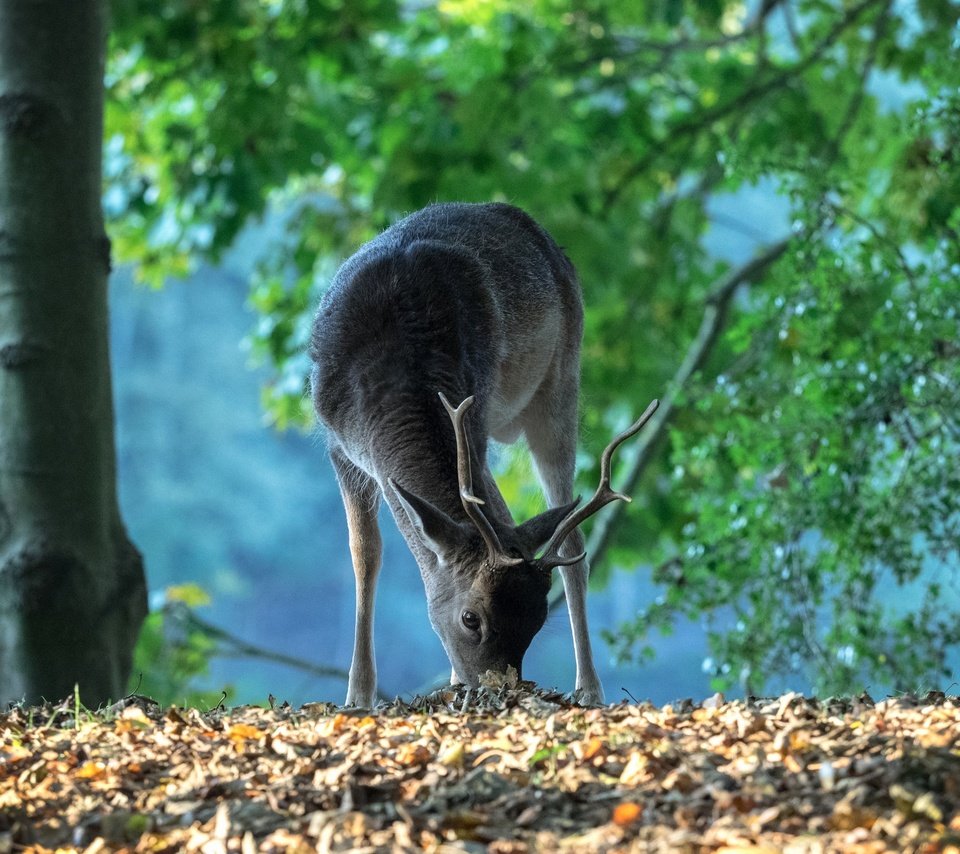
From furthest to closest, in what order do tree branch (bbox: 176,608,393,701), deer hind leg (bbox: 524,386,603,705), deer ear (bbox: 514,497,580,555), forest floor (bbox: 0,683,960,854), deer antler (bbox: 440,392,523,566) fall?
tree branch (bbox: 176,608,393,701), deer hind leg (bbox: 524,386,603,705), deer ear (bbox: 514,497,580,555), deer antler (bbox: 440,392,523,566), forest floor (bbox: 0,683,960,854)

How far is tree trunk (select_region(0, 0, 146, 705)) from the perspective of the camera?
6.61 metres

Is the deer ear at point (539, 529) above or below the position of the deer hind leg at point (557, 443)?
below

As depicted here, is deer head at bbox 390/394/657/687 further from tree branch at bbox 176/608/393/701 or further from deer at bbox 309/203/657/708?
tree branch at bbox 176/608/393/701

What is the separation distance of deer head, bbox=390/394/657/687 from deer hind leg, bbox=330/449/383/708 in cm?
82

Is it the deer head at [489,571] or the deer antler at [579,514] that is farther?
the deer head at [489,571]

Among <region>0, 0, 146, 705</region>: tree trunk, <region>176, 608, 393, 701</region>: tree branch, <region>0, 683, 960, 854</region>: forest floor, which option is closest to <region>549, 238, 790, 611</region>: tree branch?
<region>176, 608, 393, 701</region>: tree branch

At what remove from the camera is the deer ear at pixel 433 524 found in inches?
225

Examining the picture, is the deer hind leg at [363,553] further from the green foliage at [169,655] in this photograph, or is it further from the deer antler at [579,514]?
the green foliage at [169,655]

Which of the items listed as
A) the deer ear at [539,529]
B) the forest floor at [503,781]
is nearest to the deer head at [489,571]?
the deer ear at [539,529]

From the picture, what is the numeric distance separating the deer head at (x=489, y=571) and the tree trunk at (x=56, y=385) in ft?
5.83

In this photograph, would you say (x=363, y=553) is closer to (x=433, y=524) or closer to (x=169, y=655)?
(x=433, y=524)

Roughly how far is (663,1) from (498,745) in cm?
899

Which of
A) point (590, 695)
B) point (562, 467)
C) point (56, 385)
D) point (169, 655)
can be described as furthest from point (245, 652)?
point (590, 695)

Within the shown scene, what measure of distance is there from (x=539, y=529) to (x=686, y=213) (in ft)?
27.9
